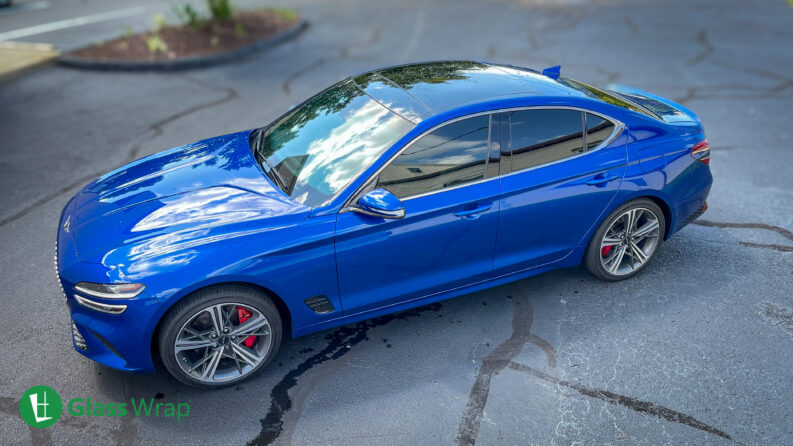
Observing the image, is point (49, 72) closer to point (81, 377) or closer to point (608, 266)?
point (81, 377)

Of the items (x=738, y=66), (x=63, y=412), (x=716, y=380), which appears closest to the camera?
(x=63, y=412)

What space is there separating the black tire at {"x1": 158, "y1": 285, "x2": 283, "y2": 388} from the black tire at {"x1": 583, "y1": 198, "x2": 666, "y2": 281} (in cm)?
244

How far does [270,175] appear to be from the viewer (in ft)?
14.4

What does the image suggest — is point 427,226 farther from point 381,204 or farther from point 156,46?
point 156,46

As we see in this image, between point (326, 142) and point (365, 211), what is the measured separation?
77 cm

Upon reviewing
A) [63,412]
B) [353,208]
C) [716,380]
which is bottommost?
[716,380]

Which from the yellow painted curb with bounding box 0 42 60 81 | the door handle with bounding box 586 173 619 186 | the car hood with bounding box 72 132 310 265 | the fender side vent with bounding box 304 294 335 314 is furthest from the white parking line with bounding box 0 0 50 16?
the door handle with bounding box 586 173 619 186

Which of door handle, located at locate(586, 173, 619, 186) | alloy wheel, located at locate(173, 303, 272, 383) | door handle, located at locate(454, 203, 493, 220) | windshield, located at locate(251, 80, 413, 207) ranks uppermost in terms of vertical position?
windshield, located at locate(251, 80, 413, 207)

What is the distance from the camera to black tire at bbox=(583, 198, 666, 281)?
4.77 metres

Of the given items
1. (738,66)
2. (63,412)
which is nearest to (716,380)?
(63,412)

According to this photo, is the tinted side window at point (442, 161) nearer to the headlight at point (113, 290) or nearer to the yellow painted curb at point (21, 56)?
the headlight at point (113, 290)

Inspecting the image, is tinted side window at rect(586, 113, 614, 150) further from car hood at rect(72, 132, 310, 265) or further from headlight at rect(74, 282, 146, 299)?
headlight at rect(74, 282, 146, 299)

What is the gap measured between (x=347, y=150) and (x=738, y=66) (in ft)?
29.0

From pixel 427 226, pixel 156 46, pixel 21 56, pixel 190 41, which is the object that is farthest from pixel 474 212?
pixel 21 56
